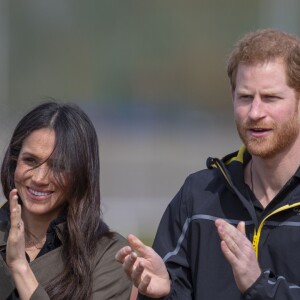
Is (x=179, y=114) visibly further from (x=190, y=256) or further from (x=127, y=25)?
(x=190, y=256)

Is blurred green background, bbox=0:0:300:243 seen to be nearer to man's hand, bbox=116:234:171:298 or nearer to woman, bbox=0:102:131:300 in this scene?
woman, bbox=0:102:131:300

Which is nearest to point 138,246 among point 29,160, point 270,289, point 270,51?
point 270,289

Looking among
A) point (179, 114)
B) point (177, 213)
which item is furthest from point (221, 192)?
point (179, 114)

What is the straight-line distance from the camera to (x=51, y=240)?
12.0ft

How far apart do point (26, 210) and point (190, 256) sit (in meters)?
0.76

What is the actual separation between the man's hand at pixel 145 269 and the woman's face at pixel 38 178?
1.91ft

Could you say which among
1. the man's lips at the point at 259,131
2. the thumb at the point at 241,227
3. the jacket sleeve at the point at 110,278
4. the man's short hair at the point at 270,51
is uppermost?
the man's short hair at the point at 270,51

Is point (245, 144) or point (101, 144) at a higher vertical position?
point (245, 144)

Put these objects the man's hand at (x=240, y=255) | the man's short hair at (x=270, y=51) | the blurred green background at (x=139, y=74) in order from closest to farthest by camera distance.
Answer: the man's hand at (x=240, y=255) < the man's short hair at (x=270, y=51) < the blurred green background at (x=139, y=74)

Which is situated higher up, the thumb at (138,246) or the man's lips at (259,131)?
the man's lips at (259,131)

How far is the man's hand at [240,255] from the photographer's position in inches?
117

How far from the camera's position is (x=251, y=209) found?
3.24m

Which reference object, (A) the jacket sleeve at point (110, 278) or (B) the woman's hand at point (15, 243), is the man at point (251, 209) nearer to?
(A) the jacket sleeve at point (110, 278)

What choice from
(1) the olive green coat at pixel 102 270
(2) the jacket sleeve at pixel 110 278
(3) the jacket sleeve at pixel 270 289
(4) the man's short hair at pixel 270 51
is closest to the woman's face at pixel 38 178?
(1) the olive green coat at pixel 102 270
